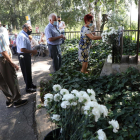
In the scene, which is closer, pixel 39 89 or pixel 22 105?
pixel 22 105

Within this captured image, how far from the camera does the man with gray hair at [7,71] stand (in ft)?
11.4

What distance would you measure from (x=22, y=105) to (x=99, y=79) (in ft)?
6.45

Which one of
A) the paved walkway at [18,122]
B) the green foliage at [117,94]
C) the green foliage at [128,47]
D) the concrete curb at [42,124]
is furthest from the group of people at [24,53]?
the green foliage at [128,47]

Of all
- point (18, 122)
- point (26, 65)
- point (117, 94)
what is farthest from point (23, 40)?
point (117, 94)

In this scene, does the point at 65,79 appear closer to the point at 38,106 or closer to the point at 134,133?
the point at 38,106

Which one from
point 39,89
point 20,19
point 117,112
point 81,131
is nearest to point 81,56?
point 39,89

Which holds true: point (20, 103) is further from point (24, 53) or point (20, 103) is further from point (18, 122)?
point (24, 53)

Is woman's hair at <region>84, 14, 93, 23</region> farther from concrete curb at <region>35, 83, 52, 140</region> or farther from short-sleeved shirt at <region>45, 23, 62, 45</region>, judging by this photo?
concrete curb at <region>35, 83, 52, 140</region>

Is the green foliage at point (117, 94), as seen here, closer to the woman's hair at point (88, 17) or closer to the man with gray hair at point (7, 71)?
the man with gray hair at point (7, 71)

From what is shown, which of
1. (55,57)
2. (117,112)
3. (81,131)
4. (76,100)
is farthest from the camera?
(55,57)

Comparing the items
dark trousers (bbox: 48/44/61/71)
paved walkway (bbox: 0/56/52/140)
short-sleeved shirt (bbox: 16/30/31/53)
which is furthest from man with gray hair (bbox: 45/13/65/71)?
paved walkway (bbox: 0/56/52/140)

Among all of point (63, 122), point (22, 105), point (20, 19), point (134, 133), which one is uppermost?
point (20, 19)

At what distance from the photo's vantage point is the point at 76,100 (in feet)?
5.25

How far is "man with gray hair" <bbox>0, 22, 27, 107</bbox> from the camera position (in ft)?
11.4
